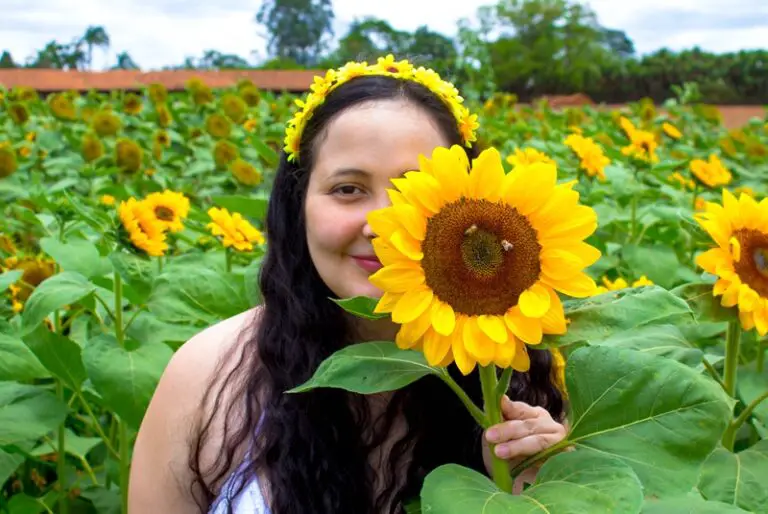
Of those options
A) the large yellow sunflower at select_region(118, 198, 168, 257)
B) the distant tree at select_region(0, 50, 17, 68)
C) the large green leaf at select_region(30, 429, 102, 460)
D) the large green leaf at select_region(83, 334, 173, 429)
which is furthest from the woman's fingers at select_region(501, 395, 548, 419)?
the distant tree at select_region(0, 50, 17, 68)

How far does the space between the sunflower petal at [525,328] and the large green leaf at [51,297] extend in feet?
→ 2.78

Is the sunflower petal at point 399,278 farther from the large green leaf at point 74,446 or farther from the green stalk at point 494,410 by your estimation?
the large green leaf at point 74,446

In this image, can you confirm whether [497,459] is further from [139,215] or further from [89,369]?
Result: [139,215]

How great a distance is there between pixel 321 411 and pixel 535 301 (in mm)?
497

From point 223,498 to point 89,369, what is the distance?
304mm

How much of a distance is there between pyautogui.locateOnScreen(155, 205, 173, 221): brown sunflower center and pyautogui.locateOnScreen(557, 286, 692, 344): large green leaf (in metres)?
1.23

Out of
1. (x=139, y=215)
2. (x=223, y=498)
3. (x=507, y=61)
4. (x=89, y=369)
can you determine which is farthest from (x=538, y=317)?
(x=507, y=61)

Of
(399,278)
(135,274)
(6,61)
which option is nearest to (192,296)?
(135,274)

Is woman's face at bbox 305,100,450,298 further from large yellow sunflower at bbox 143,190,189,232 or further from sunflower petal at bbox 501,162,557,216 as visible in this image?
large yellow sunflower at bbox 143,190,189,232

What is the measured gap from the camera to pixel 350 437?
1219 mm

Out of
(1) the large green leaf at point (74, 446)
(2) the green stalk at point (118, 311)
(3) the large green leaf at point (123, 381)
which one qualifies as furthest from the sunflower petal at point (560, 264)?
(1) the large green leaf at point (74, 446)

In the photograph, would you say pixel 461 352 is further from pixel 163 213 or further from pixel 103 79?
pixel 103 79

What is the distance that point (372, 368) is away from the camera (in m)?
0.84

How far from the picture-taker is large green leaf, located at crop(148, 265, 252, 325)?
5.03 ft
